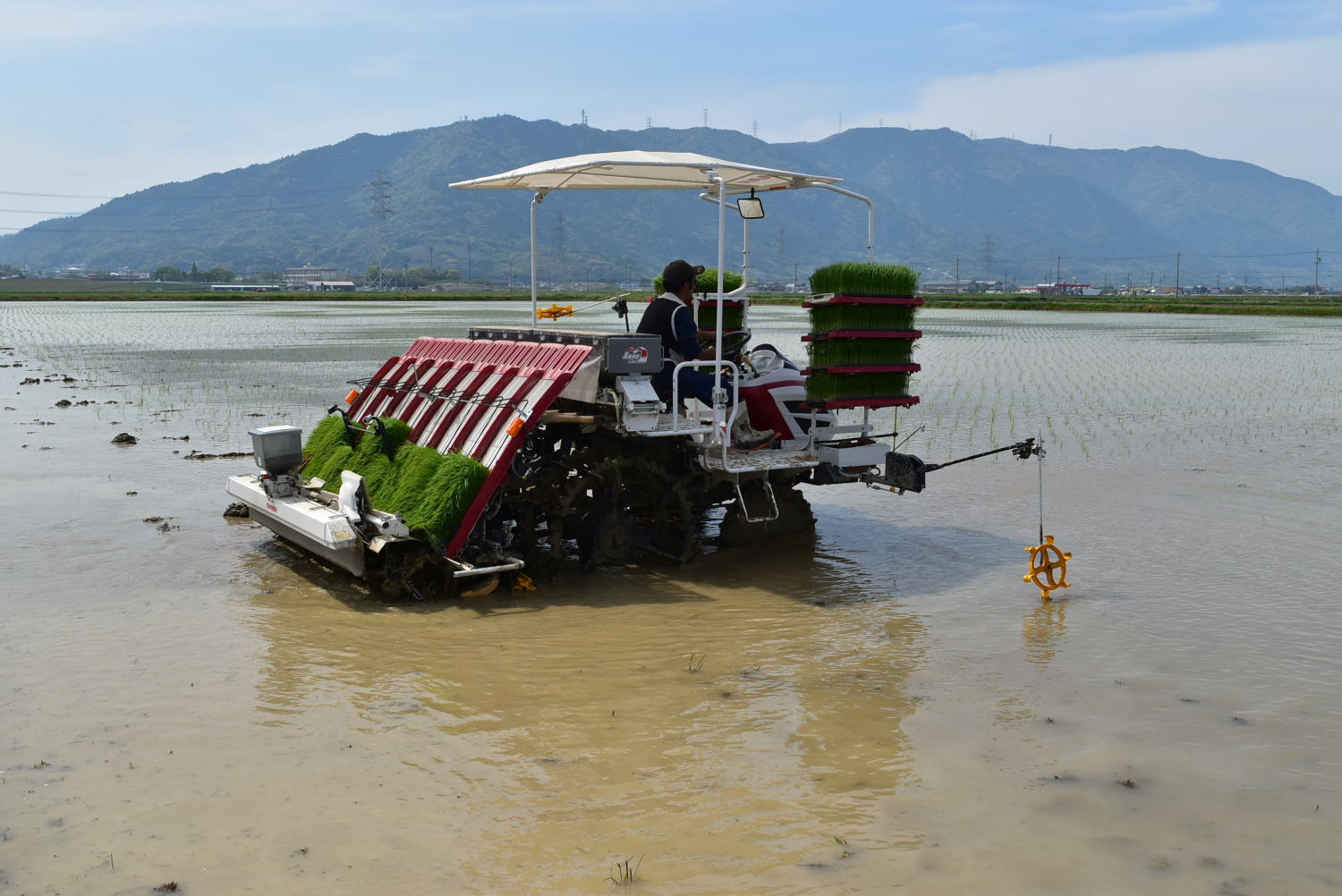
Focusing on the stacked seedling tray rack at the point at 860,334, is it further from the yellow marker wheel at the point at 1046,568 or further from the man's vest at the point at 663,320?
the yellow marker wheel at the point at 1046,568

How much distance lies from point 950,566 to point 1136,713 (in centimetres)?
352

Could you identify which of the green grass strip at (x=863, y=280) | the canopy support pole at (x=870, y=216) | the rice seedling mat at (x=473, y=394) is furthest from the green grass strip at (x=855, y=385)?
the rice seedling mat at (x=473, y=394)

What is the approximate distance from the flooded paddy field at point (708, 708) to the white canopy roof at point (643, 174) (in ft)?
11.1

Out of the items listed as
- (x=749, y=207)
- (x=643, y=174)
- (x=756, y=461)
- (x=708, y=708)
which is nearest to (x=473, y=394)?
(x=756, y=461)

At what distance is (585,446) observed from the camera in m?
9.60

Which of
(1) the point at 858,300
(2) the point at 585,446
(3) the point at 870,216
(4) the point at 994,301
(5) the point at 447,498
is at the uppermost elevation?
(4) the point at 994,301

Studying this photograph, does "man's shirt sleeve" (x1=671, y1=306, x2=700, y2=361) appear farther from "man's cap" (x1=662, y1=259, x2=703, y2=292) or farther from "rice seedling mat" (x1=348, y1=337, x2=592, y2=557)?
"rice seedling mat" (x1=348, y1=337, x2=592, y2=557)

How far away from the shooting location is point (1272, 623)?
8500 mm

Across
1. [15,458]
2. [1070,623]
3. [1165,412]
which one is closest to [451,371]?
[1070,623]

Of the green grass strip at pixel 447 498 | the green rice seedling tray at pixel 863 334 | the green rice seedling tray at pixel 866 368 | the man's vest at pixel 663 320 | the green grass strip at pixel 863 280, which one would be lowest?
the green grass strip at pixel 447 498

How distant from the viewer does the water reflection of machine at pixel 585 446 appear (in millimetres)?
8742

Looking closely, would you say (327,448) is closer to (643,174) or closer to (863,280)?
(643,174)

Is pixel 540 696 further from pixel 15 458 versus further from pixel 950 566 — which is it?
pixel 15 458

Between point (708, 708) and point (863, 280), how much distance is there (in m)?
4.52
